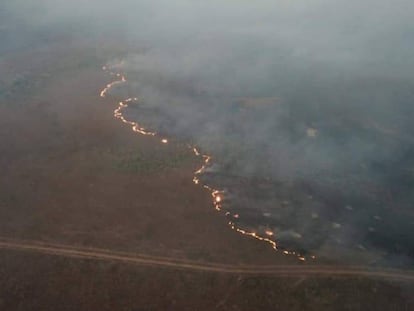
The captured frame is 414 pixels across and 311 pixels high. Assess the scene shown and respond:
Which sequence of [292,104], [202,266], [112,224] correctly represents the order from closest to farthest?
[202,266] < [112,224] < [292,104]

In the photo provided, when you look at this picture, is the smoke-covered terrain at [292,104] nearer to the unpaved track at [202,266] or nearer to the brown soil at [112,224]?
the unpaved track at [202,266]

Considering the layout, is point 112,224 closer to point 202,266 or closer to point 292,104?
point 202,266

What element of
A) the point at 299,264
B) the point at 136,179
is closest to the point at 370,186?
the point at 299,264

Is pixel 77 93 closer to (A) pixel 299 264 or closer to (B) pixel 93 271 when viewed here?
(B) pixel 93 271

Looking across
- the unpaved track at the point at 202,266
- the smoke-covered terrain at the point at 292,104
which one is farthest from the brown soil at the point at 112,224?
the smoke-covered terrain at the point at 292,104

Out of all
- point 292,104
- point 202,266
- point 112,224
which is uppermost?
point 292,104

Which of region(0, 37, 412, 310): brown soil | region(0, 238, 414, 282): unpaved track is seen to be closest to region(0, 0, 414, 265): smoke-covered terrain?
region(0, 238, 414, 282): unpaved track

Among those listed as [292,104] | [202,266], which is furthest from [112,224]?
[292,104]
